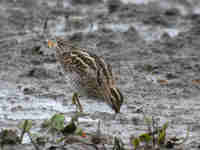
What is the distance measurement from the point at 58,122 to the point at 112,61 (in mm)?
4205

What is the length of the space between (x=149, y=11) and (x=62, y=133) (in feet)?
30.9

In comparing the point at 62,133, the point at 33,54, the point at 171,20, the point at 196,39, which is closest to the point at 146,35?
the point at 196,39

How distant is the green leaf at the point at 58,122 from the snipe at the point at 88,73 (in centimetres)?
87

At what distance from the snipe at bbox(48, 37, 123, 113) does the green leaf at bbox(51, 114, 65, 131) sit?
2.87 feet

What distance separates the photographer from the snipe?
7348mm

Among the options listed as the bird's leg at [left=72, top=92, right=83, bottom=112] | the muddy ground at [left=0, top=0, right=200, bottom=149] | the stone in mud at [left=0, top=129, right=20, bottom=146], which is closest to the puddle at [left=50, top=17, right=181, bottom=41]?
the muddy ground at [left=0, top=0, right=200, bottom=149]

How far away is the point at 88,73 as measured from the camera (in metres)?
7.52

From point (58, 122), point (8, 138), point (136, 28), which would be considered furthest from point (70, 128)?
point (136, 28)

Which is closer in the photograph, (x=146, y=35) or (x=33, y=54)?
(x=33, y=54)

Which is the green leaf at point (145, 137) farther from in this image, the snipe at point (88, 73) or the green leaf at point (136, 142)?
the snipe at point (88, 73)

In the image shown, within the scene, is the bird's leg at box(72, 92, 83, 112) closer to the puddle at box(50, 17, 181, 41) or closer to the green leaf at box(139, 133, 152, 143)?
the green leaf at box(139, 133, 152, 143)

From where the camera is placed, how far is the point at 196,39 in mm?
12266

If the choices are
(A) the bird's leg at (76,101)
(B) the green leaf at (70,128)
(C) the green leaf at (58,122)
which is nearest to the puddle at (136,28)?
(A) the bird's leg at (76,101)

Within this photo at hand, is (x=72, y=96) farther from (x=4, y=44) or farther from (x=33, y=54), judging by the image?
(x=4, y=44)
